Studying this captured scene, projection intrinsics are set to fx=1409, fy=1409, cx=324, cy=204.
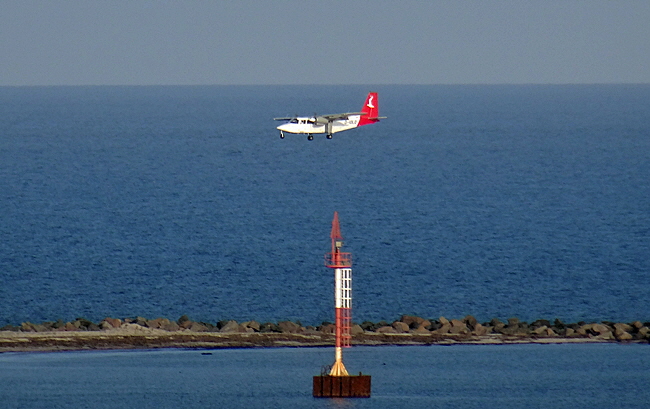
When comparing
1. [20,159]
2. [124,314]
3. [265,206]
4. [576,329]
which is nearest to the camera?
[576,329]

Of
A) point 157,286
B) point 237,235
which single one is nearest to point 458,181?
point 237,235

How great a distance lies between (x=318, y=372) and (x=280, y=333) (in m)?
9.24

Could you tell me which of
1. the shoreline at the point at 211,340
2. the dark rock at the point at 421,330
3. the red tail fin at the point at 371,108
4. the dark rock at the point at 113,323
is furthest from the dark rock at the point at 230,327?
the red tail fin at the point at 371,108

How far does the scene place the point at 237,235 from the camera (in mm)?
113125

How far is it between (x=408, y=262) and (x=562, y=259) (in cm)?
1134

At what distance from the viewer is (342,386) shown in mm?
57781

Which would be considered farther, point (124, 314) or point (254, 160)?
point (254, 160)

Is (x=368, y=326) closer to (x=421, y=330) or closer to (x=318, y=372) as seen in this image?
(x=421, y=330)

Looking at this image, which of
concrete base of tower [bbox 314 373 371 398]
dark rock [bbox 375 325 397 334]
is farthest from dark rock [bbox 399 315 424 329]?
concrete base of tower [bbox 314 373 371 398]

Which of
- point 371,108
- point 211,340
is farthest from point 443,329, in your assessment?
point 371,108

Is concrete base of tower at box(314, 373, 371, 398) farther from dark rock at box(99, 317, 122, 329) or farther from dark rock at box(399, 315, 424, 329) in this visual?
dark rock at box(99, 317, 122, 329)

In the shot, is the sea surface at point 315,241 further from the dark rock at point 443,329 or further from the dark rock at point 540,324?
the dark rock at point 540,324

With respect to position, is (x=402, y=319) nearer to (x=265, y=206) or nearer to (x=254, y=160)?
(x=265, y=206)

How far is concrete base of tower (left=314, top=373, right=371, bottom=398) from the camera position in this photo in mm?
57344
